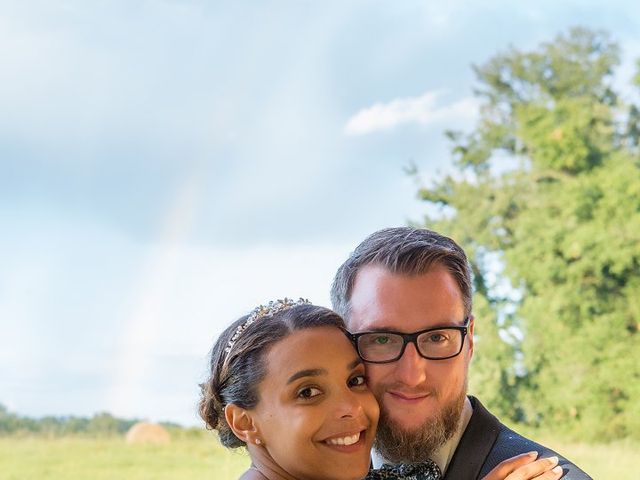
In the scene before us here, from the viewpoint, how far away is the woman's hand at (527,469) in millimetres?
1744

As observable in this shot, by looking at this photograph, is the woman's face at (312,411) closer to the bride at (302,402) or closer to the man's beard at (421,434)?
the bride at (302,402)

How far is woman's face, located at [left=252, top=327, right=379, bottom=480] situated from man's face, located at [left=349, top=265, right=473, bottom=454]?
10cm

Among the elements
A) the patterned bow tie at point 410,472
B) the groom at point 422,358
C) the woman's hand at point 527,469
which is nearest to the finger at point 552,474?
the woman's hand at point 527,469

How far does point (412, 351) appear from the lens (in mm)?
1934

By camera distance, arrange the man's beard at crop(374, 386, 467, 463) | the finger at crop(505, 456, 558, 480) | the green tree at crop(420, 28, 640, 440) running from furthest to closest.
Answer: the green tree at crop(420, 28, 640, 440) < the man's beard at crop(374, 386, 467, 463) < the finger at crop(505, 456, 558, 480)

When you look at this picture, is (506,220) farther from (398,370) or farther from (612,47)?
(398,370)

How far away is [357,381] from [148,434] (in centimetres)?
749

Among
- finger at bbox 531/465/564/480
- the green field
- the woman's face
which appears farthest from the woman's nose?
the green field

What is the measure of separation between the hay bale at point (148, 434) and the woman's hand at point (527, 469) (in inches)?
296

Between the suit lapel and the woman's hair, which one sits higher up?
the woman's hair

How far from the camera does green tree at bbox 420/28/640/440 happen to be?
1009cm

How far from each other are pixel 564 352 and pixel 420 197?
2.50m

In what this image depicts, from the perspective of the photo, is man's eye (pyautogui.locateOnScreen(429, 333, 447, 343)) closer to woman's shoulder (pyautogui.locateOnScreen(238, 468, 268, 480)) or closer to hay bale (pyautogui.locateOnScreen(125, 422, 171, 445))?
woman's shoulder (pyautogui.locateOnScreen(238, 468, 268, 480))

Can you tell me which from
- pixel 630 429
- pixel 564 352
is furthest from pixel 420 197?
pixel 630 429
